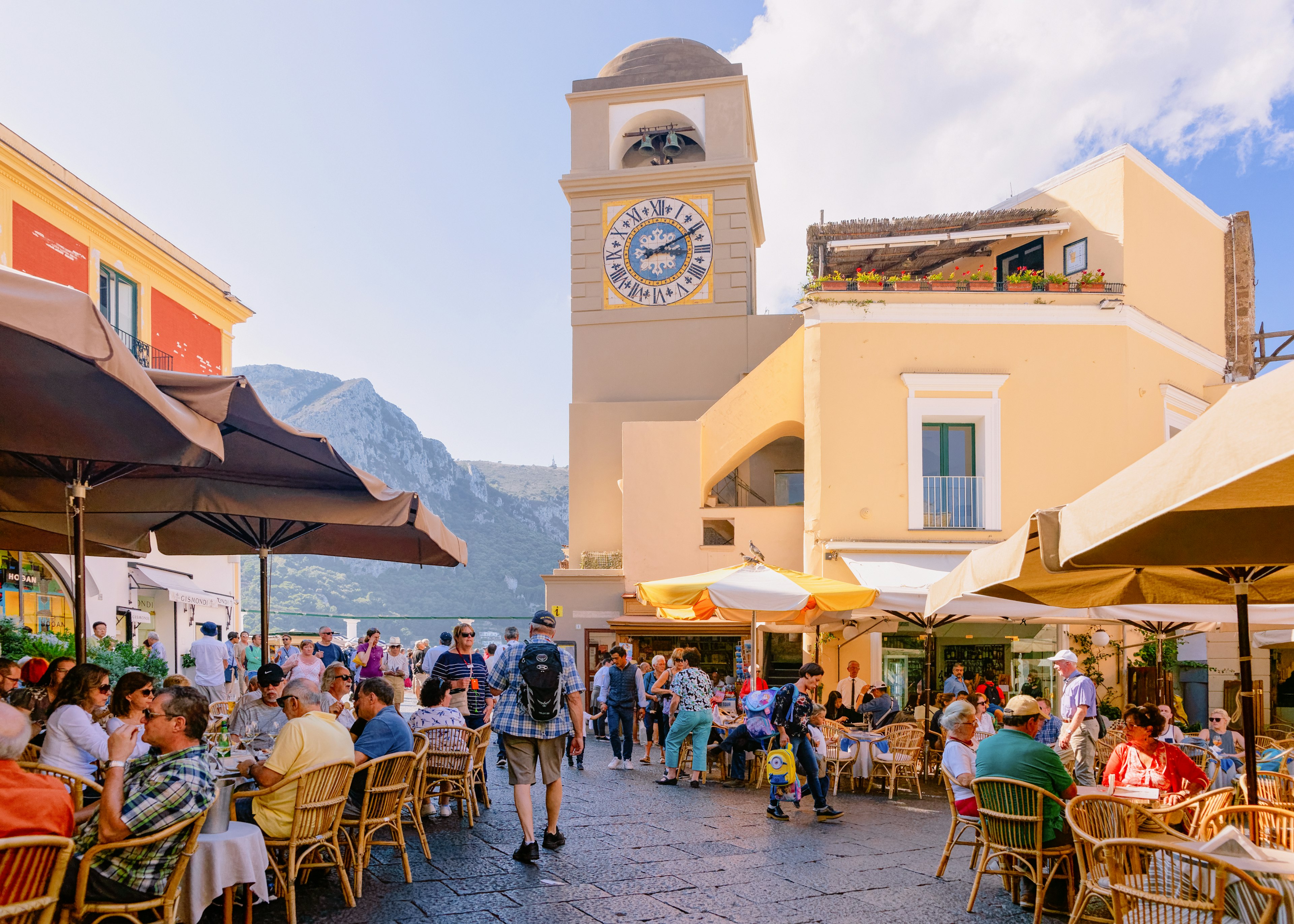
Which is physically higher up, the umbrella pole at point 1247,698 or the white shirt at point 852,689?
the umbrella pole at point 1247,698

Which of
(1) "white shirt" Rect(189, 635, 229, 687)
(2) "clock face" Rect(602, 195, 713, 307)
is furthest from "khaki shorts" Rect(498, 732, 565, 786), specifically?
(2) "clock face" Rect(602, 195, 713, 307)

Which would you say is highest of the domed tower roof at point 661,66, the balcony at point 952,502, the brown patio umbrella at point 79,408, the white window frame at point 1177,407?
the domed tower roof at point 661,66

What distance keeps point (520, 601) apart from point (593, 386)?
66.0 m

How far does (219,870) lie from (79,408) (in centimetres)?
232

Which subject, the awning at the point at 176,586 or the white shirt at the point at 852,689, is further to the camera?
the awning at the point at 176,586

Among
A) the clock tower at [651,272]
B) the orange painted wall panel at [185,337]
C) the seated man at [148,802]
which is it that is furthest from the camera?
the clock tower at [651,272]

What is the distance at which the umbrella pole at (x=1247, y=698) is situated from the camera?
5508mm

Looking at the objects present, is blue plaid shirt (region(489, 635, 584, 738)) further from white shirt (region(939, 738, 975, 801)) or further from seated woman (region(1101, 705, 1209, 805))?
seated woman (region(1101, 705, 1209, 805))

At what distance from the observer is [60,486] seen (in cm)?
740

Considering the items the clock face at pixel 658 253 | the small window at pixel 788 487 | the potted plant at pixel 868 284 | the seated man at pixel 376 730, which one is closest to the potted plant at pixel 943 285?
the potted plant at pixel 868 284

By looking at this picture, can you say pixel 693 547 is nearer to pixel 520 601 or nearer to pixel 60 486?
pixel 60 486

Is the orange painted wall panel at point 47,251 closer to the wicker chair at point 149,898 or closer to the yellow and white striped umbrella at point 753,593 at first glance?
the yellow and white striped umbrella at point 753,593

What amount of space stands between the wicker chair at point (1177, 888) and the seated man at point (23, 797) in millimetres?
4141

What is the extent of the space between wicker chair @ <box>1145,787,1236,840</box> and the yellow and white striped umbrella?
17.5 feet
